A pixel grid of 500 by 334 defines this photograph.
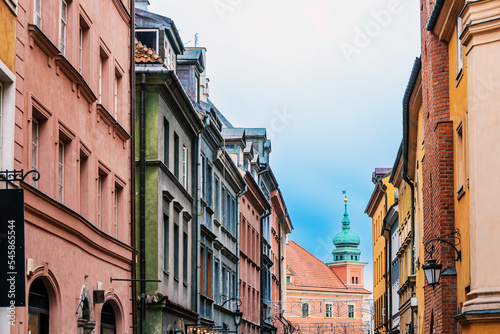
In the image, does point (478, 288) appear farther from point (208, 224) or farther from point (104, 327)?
point (208, 224)

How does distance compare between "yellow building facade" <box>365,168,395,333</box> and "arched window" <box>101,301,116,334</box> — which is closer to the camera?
"arched window" <box>101,301,116,334</box>

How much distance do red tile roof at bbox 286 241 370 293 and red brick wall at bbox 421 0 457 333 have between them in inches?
3817

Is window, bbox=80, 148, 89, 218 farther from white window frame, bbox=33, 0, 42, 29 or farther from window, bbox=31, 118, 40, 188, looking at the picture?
white window frame, bbox=33, 0, 42, 29

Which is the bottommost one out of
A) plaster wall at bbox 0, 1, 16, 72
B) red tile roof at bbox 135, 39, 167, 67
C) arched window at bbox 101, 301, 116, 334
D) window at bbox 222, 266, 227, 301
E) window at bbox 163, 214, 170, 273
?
arched window at bbox 101, 301, 116, 334

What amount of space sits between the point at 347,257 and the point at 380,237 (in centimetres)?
9193

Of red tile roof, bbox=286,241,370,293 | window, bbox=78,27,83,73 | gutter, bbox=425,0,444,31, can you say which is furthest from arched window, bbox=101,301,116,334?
red tile roof, bbox=286,241,370,293

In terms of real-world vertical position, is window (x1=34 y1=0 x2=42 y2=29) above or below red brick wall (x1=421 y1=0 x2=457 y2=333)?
above

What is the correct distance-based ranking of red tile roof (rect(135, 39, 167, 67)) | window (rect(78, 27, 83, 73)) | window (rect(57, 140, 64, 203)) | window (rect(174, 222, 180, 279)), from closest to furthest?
window (rect(57, 140, 64, 203)) → window (rect(78, 27, 83, 73)) → red tile roof (rect(135, 39, 167, 67)) → window (rect(174, 222, 180, 279))

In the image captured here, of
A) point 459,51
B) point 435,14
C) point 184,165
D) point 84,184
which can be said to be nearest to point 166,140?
point 184,165

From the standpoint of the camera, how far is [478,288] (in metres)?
15.0

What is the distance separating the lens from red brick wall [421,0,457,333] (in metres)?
17.9

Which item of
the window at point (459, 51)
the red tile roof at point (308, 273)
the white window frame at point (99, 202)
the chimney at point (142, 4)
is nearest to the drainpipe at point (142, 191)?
the white window frame at point (99, 202)

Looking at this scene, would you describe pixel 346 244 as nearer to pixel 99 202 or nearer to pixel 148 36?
pixel 148 36

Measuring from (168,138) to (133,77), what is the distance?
12.2 ft
